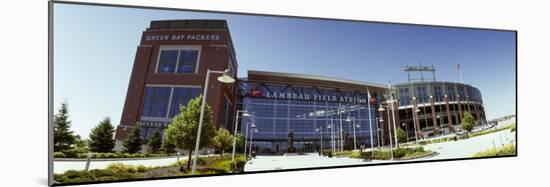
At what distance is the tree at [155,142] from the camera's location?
19.8ft

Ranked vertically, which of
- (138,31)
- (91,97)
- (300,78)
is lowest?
(91,97)

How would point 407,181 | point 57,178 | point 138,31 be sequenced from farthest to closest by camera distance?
point 138,31 → point 407,181 → point 57,178

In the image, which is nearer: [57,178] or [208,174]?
[57,178]

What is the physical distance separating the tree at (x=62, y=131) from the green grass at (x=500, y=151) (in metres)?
7.72

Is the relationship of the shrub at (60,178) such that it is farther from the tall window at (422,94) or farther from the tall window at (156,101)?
the tall window at (422,94)

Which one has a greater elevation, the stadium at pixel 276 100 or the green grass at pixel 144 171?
the stadium at pixel 276 100

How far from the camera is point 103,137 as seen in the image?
Result: 219 inches

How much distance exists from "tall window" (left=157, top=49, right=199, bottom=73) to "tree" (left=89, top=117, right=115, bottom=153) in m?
1.34

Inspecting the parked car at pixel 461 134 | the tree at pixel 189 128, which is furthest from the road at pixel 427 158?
the tree at pixel 189 128

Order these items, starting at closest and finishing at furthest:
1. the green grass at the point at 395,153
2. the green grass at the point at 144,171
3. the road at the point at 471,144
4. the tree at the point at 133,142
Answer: the green grass at the point at 144,171 → the tree at the point at 133,142 → the green grass at the point at 395,153 → the road at the point at 471,144

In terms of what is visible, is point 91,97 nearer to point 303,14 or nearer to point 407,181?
point 303,14

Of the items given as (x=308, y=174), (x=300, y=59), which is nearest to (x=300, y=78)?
(x=300, y=59)

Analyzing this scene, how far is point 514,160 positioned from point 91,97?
26.7 feet

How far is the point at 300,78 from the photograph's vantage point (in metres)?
7.04
